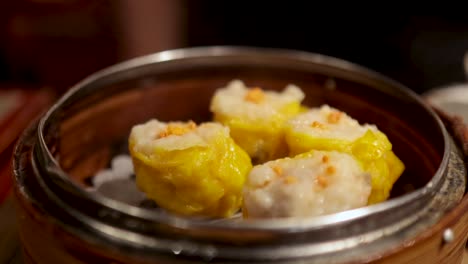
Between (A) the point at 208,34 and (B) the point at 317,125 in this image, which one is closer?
(B) the point at 317,125

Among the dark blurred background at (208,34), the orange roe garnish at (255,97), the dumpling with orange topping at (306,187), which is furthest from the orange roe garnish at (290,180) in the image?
the dark blurred background at (208,34)

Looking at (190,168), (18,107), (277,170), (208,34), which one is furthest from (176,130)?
(208,34)

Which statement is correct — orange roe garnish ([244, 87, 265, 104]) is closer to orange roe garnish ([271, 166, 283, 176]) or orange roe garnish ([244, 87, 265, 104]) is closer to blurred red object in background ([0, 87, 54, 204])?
orange roe garnish ([271, 166, 283, 176])

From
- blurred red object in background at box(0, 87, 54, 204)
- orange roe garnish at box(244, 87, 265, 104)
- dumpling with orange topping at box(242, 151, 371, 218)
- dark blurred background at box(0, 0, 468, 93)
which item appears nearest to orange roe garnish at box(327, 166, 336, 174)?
dumpling with orange topping at box(242, 151, 371, 218)

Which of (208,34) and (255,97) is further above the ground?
(255,97)

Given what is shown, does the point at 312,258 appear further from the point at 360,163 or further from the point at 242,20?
the point at 242,20

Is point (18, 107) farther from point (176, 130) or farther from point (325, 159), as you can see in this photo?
point (325, 159)

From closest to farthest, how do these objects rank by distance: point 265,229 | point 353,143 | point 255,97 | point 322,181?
point 265,229
point 322,181
point 353,143
point 255,97
